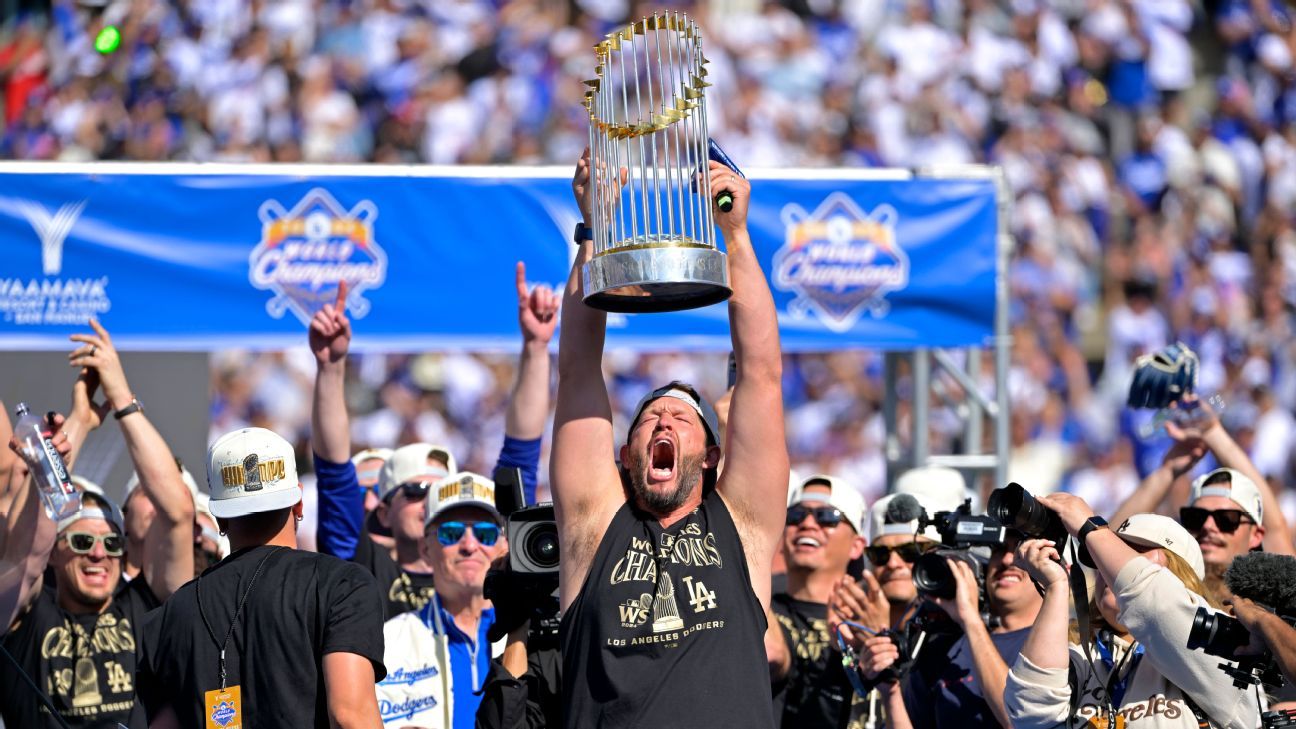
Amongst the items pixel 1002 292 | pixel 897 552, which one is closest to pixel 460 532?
pixel 897 552

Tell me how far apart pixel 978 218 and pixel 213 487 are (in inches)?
191

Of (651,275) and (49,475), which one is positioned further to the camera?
(49,475)

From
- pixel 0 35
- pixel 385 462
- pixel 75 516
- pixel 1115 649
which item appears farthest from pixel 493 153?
pixel 1115 649

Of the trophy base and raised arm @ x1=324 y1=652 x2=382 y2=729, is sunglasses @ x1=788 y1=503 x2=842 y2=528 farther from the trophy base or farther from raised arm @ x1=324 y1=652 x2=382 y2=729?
raised arm @ x1=324 y1=652 x2=382 y2=729

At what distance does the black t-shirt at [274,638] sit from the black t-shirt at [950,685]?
2007mm

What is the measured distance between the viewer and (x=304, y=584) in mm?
4250

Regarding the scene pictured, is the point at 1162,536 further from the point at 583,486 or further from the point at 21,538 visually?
the point at 21,538

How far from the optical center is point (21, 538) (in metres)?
5.47

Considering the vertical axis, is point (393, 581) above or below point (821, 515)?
below

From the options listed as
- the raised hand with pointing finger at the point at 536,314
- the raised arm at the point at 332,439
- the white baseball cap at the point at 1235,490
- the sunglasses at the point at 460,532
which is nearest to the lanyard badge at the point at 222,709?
the sunglasses at the point at 460,532

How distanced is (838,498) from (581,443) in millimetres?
2248

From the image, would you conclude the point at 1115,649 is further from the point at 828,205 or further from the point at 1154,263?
the point at 1154,263

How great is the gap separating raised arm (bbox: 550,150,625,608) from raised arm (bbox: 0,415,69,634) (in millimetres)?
2057

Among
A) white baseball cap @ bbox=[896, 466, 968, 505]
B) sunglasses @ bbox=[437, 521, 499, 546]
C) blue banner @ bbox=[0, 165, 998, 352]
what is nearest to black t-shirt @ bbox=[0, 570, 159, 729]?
sunglasses @ bbox=[437, 521, 499, 546]
